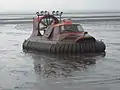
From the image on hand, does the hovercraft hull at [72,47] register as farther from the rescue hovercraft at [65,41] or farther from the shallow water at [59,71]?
the shallow water at [59,71]

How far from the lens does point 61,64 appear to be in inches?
621

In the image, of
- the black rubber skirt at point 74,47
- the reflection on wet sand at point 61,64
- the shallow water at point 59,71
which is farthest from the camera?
the black rubber skirt at point 74,47

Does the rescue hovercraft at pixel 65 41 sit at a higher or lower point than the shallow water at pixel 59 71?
higher

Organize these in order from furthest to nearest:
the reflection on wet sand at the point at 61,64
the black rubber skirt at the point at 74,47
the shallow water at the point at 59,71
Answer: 1. the black rubber skirt at the point at 74,47
2. the reflection on wet sand at the point at 61,64
3. the shallow water at the point at 59,71

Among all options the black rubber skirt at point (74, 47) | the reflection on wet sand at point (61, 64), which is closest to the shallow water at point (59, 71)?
the reflection on wet sand at point (61, 64)

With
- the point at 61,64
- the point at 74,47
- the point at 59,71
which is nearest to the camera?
the point at 59,71

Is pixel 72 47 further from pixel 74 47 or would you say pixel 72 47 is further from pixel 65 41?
pixel 65 41

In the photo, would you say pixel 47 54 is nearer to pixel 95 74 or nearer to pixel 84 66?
pixel 84 66

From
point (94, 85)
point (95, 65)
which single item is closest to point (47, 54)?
point (95, 65)

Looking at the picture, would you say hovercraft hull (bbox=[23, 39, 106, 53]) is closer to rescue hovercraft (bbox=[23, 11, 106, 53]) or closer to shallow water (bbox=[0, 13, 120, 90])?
rescue hovercraft (bbox=[23, 11, 106, 53])

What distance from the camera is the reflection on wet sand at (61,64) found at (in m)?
13.6

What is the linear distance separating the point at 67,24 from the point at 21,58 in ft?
10.1

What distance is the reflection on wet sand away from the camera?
13.6m

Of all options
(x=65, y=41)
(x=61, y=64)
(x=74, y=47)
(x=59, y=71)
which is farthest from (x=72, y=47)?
(x=59, y=71)
